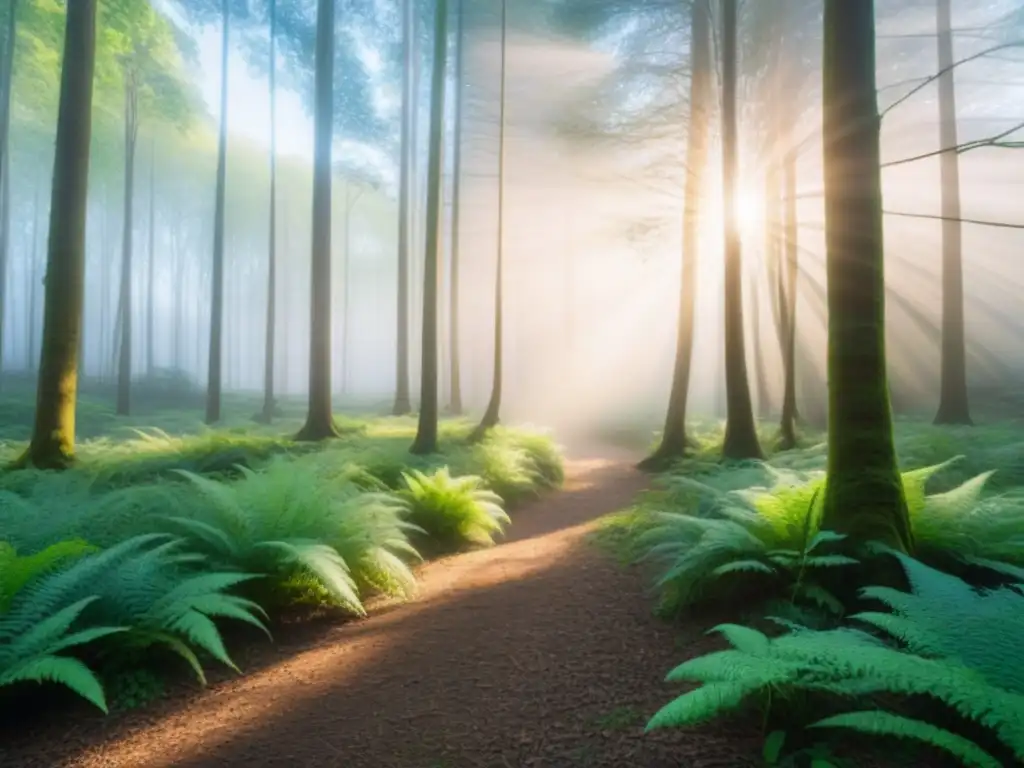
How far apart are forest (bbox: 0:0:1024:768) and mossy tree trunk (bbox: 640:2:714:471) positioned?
84 millimetres

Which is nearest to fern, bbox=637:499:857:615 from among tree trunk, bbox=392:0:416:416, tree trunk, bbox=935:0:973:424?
tree trunk, bbox=935:0:973:424

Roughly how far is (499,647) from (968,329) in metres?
27.4

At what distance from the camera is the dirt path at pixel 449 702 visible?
2662 millimetres

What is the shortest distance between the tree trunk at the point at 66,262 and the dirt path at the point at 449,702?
6721 mm

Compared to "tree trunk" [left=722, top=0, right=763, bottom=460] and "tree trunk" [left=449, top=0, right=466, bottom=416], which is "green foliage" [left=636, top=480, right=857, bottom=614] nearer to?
"tree trunk" [left=722, top=0, right=763, bottom=460]

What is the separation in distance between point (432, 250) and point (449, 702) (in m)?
8.77

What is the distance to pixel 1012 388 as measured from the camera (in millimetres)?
19016

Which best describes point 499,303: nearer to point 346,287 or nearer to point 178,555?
point 178,555

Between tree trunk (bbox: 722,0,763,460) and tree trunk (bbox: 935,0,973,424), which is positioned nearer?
tree trunk (bbox: 722,0,763,460)

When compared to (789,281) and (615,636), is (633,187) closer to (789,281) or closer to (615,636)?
(789,281)

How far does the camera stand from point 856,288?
391cm

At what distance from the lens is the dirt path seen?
2.66 metres

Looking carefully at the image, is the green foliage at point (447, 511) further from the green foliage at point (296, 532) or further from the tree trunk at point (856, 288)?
the tree trunk at point (856, 288)

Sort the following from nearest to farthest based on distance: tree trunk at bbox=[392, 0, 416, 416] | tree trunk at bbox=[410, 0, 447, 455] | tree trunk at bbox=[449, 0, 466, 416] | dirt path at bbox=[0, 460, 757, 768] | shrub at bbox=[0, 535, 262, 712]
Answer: dirt path at bbox=[0, 460, 757, 768] → shrub at bbox=[0, 535, 262, 712] → tree trunk at bbox=[410, 0, 447, 455] → tree trunk at bbox=[449, 0, 466, 416] → tree trunk at bbox=[392, 0, 416, 416]
